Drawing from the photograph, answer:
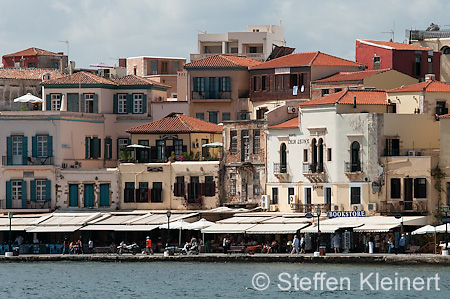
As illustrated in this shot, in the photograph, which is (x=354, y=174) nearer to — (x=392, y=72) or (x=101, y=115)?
(x=392, y=72)

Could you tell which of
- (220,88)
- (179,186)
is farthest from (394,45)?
(179,186)

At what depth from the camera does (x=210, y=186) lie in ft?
274

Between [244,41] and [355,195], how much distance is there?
110 ft

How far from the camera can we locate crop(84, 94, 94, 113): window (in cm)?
9025

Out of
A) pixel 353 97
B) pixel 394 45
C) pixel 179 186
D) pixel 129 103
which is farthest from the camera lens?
pixel 394 45

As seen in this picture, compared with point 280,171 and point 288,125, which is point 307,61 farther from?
point 280,171

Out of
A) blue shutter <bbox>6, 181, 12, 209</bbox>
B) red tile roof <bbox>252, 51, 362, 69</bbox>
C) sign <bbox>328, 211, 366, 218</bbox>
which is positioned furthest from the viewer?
red tile roof <bbox>252, 51, 362, 69</bbox>

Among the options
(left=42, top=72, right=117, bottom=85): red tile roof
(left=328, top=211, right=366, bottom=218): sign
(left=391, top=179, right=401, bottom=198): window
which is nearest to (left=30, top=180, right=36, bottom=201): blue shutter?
(left=42, top=72, right=117, bottom=85): red tile roof

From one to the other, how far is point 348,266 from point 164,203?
1672cm

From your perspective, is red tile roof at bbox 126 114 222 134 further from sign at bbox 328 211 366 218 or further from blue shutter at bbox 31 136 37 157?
sign at bbox 328 211 366 218

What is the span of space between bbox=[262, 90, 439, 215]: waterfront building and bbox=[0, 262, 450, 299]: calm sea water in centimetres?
673

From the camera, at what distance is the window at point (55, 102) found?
9056cm

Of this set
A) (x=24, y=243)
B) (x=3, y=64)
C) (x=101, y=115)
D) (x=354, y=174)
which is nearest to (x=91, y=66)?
(x=3, y=64)

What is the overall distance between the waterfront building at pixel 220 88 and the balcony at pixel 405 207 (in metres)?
16.8
